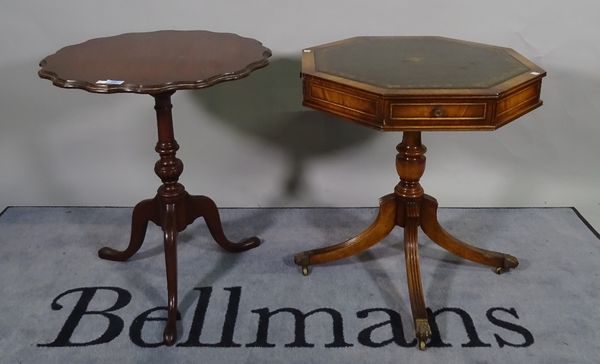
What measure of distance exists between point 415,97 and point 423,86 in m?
0.07

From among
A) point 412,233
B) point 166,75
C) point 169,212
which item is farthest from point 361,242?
point 166,75

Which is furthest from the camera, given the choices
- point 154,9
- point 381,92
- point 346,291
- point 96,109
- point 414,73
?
point 96,109

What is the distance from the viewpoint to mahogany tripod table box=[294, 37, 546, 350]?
1915mm

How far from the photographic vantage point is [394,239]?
2.78 meters

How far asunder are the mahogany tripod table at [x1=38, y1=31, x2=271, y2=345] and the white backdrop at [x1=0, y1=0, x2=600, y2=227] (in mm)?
416

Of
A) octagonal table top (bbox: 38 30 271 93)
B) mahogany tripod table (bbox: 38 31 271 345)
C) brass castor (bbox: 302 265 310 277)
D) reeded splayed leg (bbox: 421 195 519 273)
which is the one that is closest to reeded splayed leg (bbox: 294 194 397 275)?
brass castor (bbox: 302 265 310 277)

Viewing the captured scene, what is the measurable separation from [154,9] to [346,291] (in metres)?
1.36

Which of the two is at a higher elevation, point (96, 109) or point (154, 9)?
point (154, 9)

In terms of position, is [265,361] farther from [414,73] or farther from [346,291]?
[414,73]

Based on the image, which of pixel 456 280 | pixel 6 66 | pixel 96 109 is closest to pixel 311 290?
pixel 456 280

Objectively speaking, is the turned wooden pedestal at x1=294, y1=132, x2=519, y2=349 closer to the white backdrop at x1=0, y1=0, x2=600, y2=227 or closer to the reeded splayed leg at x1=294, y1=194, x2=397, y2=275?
the reeded splayed leg at x1=294, y1=194, x2=397, y2=275

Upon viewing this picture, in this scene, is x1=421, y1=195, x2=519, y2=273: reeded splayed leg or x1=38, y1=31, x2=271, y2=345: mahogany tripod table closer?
x1=38, y1=31, x2=271, y2=345: mahogany tripod table

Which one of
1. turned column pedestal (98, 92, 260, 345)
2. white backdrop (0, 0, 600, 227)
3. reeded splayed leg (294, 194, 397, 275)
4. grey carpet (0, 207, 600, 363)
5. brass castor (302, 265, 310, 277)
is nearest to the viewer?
grey carpet (0, 207, 600, 363)

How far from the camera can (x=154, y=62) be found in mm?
2088
